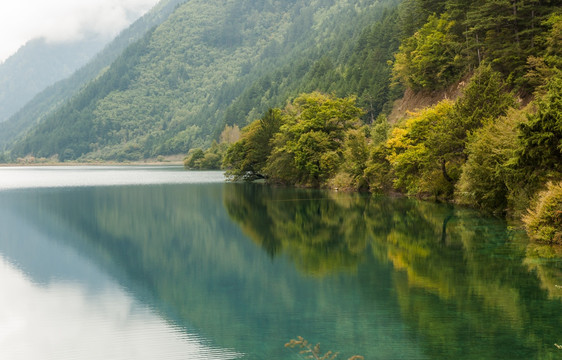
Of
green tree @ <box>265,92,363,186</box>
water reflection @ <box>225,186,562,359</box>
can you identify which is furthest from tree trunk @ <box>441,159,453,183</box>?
green tree @ <box>265,92,363,186</box>

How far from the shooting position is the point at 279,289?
20.3 m

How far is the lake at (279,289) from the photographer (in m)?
14.5

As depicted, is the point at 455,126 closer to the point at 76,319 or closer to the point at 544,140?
the point at 544,140

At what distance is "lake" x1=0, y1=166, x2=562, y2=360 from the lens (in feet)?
47.7

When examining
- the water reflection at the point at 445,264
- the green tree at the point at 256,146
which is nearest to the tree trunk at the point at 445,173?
the water reflection at the point at 445,264

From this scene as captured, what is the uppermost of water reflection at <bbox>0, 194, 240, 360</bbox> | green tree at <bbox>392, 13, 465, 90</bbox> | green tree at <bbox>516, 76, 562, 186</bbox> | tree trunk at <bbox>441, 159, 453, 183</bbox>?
green tree at <bbox>392, 13, 465, 90</bbox>

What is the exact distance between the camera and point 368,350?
44.7 ft

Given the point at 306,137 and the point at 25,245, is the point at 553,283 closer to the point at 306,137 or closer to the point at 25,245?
the point at 25,245

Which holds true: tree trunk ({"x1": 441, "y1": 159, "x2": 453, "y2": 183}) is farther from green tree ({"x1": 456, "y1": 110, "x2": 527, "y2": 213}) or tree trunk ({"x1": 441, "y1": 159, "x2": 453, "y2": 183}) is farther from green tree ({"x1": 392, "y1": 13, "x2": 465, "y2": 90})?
green tree ({"x1": 392, "y1": 13, "x2": 465, "y2": 90})

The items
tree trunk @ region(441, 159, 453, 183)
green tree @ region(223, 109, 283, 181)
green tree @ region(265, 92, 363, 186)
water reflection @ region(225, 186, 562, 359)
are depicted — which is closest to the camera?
water reflection @ region(225, 186, 562, 359)

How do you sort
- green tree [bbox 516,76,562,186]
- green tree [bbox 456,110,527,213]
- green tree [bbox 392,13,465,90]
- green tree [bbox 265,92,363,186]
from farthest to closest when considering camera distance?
green tree [bbox 265,92,363,186]
green tree [bbox 392,13,465,90]
green tree [bbox 456,110,527,213]
green tree [bbox 516,76,562,186]

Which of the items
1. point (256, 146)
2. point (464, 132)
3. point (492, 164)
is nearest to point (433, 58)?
point (464, 132)

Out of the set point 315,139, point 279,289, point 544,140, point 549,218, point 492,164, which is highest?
point 315,139

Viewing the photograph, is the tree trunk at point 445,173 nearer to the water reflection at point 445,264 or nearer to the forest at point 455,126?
the forest at point 455,126
